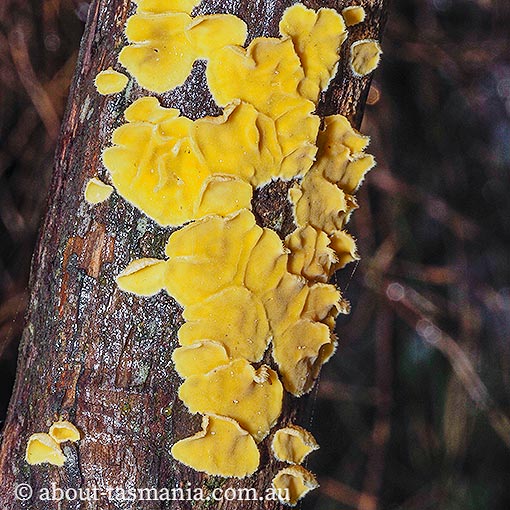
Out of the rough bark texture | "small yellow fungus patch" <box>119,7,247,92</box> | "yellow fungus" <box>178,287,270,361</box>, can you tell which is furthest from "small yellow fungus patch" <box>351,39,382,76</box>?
"yellow fungus" <box>178,287,270,361</box>

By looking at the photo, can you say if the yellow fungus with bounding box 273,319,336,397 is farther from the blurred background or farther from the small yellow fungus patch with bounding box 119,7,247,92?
the blurred background

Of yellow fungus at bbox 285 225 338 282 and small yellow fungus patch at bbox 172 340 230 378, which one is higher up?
yellow fungus at bbox 285 225 338 282

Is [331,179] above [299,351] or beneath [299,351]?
above

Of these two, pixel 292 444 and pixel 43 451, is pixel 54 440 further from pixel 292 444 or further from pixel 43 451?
pixel 292 444

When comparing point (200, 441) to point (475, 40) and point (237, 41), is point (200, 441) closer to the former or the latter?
point (237, 41)

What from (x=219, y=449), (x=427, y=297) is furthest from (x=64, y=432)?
(x=427, y=297)
